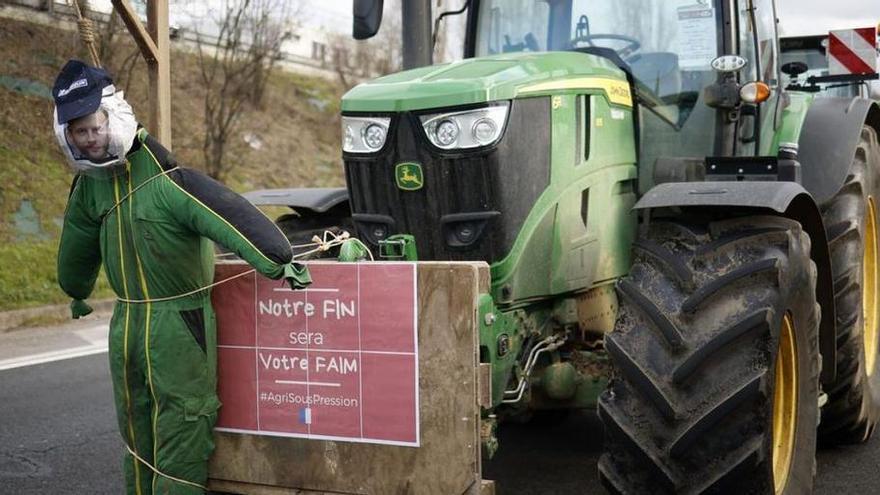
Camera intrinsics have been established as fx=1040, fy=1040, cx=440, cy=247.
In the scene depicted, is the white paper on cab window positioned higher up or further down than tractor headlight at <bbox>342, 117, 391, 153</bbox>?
higher up

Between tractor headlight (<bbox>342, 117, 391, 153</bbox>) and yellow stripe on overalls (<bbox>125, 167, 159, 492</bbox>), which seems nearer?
yellow stripe on overalls (<bbox>125, 167, 159, 492</bbox>)

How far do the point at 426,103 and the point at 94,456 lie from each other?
3.04 metres

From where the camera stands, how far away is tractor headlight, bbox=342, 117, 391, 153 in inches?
170

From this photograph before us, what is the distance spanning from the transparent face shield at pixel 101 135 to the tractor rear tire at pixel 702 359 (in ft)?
6.36

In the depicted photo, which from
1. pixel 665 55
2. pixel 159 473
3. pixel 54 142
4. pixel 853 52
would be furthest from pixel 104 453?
pixel 54 142

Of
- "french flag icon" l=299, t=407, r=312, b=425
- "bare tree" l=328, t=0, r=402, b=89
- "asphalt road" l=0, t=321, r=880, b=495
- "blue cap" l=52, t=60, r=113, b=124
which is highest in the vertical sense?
"bare tree" l=328, t=0, r=402, b=89

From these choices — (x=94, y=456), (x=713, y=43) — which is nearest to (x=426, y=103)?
(x=713, y=43)

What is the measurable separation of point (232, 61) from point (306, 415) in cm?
1410

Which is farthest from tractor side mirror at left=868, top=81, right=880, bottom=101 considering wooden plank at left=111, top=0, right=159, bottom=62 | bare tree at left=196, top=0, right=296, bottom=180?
bare tree at left=196, top=0, right=296, bottom=180

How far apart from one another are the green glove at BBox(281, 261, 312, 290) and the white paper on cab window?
7.38 ft

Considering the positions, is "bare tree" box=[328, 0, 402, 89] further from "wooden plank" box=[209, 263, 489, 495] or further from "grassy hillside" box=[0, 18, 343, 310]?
"wooden plank" box=[209, 263, 489, 495]

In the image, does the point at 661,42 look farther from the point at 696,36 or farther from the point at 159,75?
the point at 159,75

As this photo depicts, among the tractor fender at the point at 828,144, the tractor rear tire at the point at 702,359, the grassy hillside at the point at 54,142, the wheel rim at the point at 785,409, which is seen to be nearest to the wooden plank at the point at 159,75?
the grassy hillside at the point at 54,142

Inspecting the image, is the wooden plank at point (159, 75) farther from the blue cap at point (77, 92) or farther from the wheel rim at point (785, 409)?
the wheel rim at point (785, 409)
